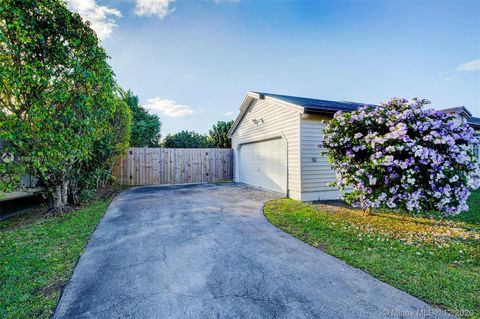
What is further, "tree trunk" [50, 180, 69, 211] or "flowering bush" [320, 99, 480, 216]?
"tree trunk" [50, 180, 69, 211]

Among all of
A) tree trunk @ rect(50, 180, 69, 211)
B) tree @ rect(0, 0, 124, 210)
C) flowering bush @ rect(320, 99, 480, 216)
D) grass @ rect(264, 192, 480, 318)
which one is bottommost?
grass @ rect(264, 192, 480, 318)

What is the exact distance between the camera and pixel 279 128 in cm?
812

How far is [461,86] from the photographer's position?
9.24 metres

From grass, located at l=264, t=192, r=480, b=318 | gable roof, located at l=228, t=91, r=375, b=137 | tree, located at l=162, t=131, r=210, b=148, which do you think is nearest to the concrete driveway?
grass, located at l=264, t=192, r=480, b=318

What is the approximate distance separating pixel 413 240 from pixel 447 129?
2076 mm

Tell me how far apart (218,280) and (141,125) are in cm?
1785

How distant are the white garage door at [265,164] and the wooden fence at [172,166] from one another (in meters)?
1.68

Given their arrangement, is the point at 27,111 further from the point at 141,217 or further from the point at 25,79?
the point at 141,217

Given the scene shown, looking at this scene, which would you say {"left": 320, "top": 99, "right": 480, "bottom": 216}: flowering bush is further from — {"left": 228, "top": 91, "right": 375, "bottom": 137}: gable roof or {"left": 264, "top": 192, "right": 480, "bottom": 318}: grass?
{"left": 228, "top": 91, "right": 375, "bottom": 137}: gable roof

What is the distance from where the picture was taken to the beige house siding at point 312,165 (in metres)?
7.00

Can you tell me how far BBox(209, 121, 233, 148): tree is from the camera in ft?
55.7

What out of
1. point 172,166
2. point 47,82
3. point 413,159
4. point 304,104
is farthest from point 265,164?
point 47,82

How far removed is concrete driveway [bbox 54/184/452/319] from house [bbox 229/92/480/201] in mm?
3142

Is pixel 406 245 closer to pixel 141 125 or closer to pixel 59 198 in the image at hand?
pixel 59 198
